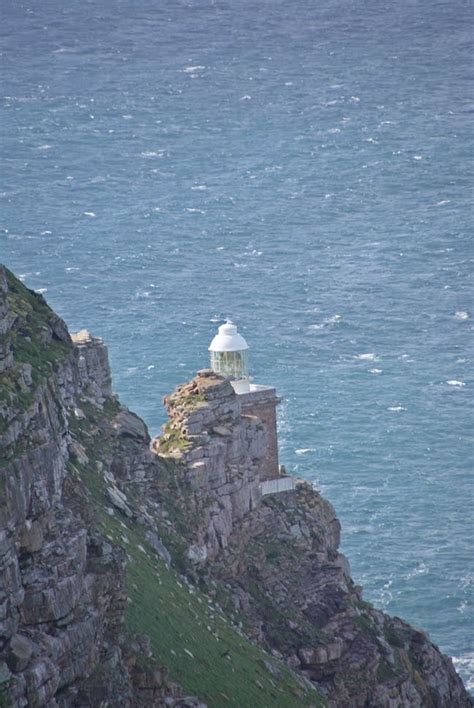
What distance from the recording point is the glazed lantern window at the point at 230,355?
103 m

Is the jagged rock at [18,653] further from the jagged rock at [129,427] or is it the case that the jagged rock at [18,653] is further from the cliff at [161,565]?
the jagged rock at [129,427]

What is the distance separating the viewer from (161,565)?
275ft

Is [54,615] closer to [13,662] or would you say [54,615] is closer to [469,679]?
[13,662]

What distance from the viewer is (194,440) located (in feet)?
313

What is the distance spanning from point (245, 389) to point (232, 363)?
4.19 ft

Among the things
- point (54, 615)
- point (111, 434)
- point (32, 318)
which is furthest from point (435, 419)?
point (54, 615)

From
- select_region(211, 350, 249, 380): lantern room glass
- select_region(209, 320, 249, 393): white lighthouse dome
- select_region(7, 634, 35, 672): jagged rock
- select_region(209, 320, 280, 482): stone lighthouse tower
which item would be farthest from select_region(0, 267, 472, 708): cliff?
select_region(211, 350, 249, 380): lantern room glass

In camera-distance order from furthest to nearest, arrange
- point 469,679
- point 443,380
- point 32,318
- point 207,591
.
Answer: point 443,380, point 469,679, point 207,591, point 32,318

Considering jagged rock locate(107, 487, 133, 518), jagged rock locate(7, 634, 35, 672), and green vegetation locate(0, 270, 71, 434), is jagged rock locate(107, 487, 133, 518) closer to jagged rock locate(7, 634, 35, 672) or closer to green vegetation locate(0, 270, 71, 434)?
green vegetation locate(0, 270, 71, 434)

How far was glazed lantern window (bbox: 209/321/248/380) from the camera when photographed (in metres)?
103

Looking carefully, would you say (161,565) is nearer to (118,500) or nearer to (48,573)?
(118,500)

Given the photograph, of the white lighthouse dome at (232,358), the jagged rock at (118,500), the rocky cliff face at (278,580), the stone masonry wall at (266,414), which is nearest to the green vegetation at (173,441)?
the rocky cliff face at (278,580)

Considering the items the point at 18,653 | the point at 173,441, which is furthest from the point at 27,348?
the point at 173,441

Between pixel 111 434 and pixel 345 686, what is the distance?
41.7 feet
